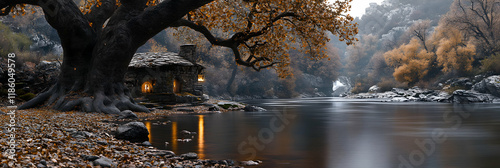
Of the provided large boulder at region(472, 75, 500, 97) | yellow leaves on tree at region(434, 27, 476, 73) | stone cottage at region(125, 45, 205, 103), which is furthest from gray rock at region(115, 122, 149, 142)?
yellow leaves on tree at region(434, 27, 476, 73)

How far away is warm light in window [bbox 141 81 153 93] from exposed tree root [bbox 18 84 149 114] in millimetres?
9914

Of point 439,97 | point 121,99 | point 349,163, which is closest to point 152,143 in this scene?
point 349,163

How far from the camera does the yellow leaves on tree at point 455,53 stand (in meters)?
45.5

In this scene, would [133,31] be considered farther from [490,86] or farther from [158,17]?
[490,86]

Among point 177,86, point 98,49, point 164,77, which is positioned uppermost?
point 98,49

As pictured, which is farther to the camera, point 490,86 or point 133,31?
point 490,86

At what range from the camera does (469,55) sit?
45.8 meters

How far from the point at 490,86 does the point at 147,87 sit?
34.4m

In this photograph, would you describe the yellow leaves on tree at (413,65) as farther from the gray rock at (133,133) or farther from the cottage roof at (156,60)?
the gray rock at (133,133)

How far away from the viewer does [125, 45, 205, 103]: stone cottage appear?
1080 inches

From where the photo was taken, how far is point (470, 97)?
115 feet

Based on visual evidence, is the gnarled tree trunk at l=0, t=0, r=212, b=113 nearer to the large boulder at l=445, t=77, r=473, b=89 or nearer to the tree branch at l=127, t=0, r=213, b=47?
the tree branch at l=127, t=0, r=213, b=47

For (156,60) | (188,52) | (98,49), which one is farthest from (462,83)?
(98,49)

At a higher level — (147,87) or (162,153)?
(147,87)
